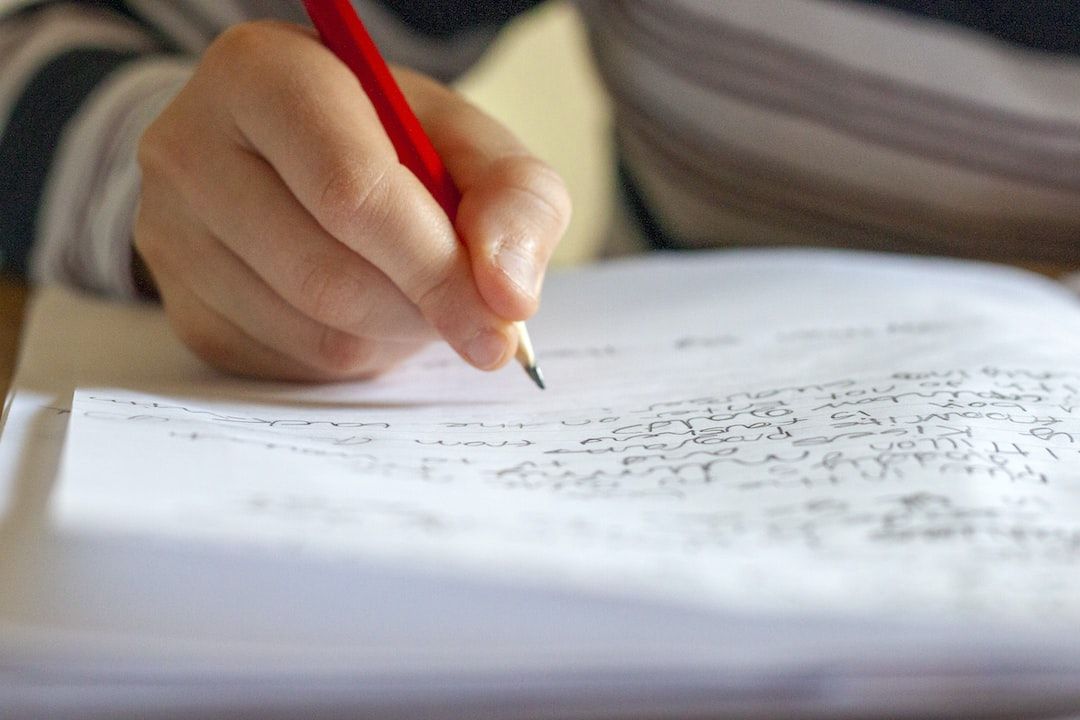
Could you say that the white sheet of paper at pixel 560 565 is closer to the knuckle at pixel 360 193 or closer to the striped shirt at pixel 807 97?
the knuckle at pixel 360 193

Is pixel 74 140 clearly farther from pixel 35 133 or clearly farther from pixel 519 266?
pixel 519 266

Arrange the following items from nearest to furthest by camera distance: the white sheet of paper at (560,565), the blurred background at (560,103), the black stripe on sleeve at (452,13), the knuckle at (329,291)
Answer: the white sheet of paper at (560,565) < the knuckle at (329,291) < the black stripe on sleeve at (452,13) < the blurred background at (560,103)

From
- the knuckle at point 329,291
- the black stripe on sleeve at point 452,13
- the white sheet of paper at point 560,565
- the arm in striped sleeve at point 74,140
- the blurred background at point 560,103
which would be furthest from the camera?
the blurred background at point 560,103

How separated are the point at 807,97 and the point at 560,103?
43cm

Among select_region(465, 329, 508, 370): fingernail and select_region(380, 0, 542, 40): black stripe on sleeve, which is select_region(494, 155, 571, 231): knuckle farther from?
select_region(380, 0, 542, 40): black stripe on sleeve

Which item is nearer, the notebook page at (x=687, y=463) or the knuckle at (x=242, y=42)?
the notebook page at (x=687, y=463)

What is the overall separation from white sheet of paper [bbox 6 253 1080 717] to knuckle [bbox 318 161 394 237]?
0.05 metres

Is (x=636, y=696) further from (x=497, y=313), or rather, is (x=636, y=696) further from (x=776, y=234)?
(x=776, y=234)

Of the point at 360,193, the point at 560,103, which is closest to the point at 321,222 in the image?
the point at 360,193

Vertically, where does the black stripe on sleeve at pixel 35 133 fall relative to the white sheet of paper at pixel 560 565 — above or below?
below

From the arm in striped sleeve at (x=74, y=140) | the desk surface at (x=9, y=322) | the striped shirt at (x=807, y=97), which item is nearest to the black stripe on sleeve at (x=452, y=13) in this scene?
the striped shirt at (x=807, y=97)

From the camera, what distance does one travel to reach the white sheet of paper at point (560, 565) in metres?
0.15

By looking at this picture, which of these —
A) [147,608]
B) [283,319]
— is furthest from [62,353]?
[147,608]

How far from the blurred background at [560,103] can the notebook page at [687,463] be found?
0.50 metres
